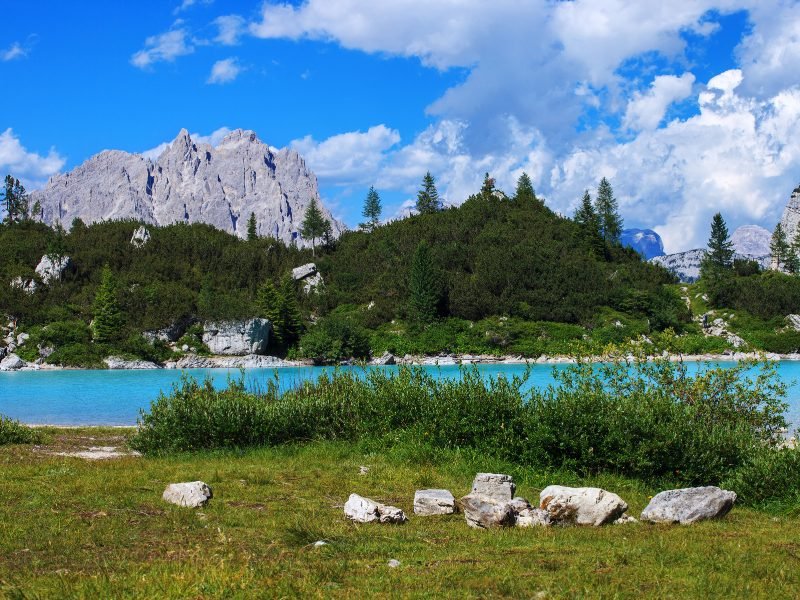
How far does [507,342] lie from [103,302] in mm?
56714

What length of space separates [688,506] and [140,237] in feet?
423

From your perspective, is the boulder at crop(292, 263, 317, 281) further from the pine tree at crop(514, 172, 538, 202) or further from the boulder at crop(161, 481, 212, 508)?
the boulder at crop(161, 481, 212, 508)

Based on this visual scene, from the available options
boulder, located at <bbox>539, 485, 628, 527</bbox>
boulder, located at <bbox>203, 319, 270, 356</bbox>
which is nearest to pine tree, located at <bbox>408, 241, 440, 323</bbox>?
boulder, located at <bbox>203, 319, 270, 356</bbox>

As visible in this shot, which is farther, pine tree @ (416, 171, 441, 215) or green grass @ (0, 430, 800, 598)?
pine tree @ (416, 171, 441, 215)

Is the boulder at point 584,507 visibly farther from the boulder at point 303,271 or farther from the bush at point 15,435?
the boulder at point 303,271

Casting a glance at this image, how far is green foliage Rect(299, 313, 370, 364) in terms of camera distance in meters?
97.0

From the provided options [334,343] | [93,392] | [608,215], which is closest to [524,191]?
[608,215]

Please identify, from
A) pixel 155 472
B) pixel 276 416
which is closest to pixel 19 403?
pixel 276 416

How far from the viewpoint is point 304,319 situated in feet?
370

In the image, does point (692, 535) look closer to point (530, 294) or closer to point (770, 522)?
point (770, 522)

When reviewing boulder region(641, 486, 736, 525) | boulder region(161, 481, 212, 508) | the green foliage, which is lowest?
boulder region(641, 486, 736, 525)

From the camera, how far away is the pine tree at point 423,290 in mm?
108625

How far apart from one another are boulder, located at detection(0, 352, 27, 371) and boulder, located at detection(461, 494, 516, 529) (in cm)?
8749

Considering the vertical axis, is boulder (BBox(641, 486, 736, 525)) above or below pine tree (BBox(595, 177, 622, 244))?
below
